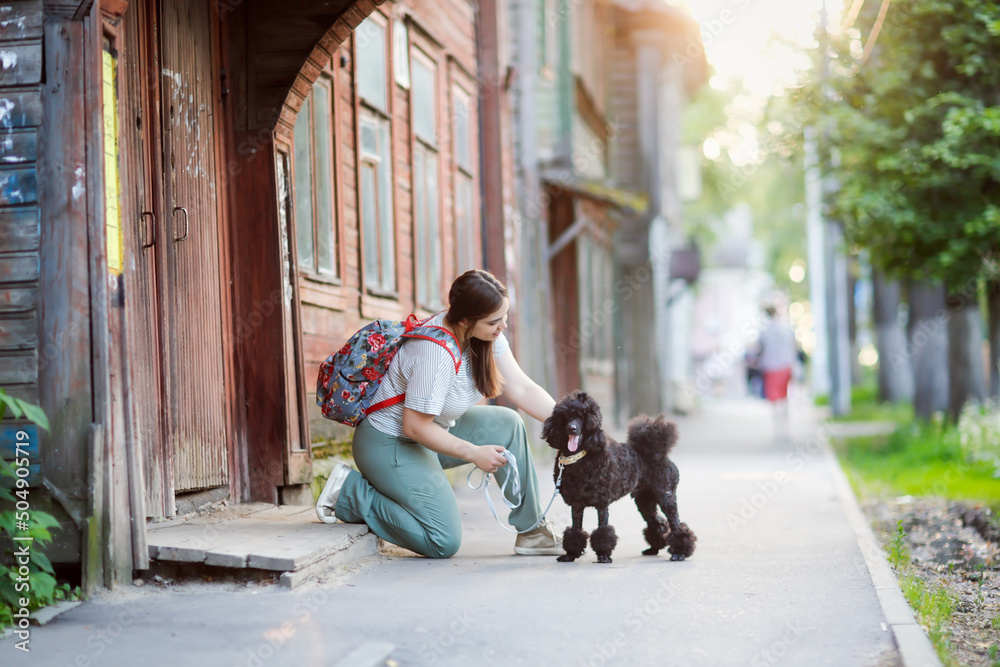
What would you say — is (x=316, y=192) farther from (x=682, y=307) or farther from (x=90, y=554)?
(x=682, y=307)

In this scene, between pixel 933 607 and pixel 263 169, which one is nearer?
pixel 933 607

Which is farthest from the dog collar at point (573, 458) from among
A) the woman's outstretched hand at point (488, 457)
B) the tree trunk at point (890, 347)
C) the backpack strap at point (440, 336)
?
the tree trunk at point (890, 347)

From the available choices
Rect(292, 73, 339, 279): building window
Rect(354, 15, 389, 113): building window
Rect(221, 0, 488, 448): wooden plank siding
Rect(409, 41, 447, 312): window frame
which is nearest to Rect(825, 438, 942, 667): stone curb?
Rect(221, 0, 488, 448): wooden plank siding

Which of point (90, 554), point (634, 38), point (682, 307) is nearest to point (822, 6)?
point (634, 38)

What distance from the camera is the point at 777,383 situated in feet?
55.7

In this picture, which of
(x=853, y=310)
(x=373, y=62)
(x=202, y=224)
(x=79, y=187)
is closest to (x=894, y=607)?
(x=79, y=187)

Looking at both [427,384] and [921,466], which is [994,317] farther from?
[427,384]

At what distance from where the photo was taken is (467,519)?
8.85 m

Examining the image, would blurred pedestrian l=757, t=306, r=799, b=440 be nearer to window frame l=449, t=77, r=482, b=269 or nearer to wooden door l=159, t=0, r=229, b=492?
window frame l=449, t=77, r=482, b=269

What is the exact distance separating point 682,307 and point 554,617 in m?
32.4

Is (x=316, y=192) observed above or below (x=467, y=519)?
above

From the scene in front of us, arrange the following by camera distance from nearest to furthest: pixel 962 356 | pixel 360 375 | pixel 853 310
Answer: pixel 360 375
pixel 962 356
pixel 853 310

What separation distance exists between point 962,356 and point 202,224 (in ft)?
39.3

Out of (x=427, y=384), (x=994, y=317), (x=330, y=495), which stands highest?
(x=994, y=317)
